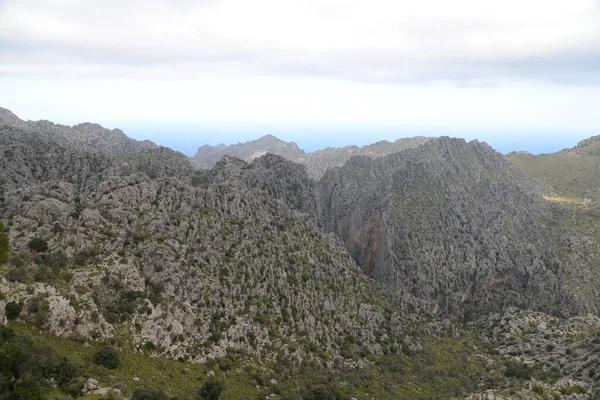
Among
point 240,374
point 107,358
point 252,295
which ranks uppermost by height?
point 252,295

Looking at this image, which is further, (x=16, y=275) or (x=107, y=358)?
(x=16, y=275)

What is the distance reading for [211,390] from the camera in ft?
170

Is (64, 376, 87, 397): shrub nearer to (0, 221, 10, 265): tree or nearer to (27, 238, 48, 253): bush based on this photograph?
(0, 221, 10, 265): tree

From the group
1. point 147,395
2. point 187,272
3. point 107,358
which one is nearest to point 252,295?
point 187,272

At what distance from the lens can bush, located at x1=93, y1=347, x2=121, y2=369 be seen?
4938 cm

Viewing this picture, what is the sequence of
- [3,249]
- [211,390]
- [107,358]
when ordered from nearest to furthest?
[107,358]
[211,390]
[3,249]

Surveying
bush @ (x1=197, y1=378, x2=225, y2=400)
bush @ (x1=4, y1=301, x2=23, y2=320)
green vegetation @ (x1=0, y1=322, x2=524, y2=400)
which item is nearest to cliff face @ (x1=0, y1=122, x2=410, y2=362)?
bush @ (x1=4, y1=301, x2=23, y2=320)

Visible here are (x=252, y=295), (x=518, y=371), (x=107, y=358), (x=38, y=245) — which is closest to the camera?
(x=107, y=358)

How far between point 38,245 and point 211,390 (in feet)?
111

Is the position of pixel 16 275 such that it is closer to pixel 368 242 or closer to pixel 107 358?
pixel 107 358

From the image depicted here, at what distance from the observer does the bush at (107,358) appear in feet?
162

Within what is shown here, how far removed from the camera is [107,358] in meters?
49.8

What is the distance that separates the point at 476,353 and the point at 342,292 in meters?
→ 32.8

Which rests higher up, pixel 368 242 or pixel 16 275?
pixel 16 275
